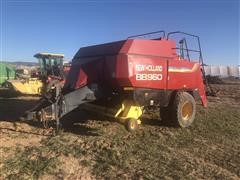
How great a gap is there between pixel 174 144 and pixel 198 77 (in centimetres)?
288

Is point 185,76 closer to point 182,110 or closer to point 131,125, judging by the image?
point 182,110

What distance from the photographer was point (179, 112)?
8.94m

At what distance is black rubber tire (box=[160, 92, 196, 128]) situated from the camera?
891 centimetres

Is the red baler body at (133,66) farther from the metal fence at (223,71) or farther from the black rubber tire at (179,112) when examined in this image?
the metal fence at (223,71)

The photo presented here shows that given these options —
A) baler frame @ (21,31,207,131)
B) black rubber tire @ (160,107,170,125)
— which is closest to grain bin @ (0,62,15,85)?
baler frame @ (21,31,207,131)

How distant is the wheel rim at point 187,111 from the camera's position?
30.4ft

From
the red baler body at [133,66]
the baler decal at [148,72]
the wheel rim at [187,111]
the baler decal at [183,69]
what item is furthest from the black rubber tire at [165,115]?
the baler decal at [148,72]

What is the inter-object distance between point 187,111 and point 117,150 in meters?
3.27

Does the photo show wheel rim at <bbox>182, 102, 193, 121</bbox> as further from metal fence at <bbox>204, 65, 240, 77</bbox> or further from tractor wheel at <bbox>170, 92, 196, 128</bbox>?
metal fence at <bbox>204, 65, 240, 77</bbox>

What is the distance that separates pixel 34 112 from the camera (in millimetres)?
7672

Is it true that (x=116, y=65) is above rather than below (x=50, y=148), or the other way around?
above

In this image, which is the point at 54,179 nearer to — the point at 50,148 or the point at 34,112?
the point at 50,148

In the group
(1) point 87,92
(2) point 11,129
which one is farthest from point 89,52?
(2) point 11,129

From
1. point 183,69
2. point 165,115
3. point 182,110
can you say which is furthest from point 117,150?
point 183,69
